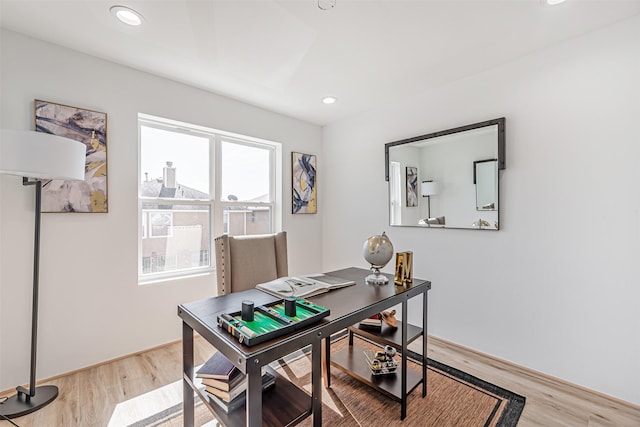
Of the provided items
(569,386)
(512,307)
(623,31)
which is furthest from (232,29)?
(569,386)

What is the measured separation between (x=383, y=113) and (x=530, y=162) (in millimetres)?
1514

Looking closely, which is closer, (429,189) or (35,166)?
(35,166)

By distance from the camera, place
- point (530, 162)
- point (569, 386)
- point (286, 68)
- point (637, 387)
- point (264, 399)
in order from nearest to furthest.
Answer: point (264, 399), point (637, 387), point (569, 386), point (530, 162), point (286, 68)

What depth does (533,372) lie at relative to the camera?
2.12 metres

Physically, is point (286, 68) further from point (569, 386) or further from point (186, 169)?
point (569, 386)

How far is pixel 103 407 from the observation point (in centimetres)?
175

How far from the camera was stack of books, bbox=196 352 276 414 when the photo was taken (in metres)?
1.19

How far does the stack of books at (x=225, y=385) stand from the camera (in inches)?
46.8

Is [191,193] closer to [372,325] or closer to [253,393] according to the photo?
[372,325]

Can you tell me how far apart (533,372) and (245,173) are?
315cm

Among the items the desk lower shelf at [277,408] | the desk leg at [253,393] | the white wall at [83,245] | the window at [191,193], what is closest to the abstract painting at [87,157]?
the white wall at [83,245]

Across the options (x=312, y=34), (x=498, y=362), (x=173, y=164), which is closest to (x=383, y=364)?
(x=498, y=362)

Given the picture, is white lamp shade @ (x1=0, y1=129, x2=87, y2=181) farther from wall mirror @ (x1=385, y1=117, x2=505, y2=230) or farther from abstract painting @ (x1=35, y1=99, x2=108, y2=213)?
wall mirror @ (x1=385, y1=117, x2=505, y2=230)

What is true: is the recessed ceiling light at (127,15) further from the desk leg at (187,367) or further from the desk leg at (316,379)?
the desk leg at (316,379)
